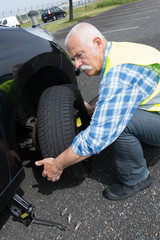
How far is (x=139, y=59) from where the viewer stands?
4.63ft

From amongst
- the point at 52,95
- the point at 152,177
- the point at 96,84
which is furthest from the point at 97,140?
the point at 96,84

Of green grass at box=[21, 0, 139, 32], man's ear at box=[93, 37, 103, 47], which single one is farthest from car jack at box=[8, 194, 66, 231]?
green grass at box=[21, 0, 139, 32]

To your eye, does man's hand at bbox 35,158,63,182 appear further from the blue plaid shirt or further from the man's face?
the man's face

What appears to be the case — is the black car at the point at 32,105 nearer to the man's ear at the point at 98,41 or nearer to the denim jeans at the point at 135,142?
the denim jeans at the point at 135,142

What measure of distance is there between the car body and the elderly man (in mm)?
287

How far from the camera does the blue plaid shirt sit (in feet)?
4.27

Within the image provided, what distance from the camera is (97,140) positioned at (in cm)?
135

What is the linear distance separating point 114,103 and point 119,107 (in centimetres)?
4

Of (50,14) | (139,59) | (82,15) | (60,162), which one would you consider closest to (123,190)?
(60,162)

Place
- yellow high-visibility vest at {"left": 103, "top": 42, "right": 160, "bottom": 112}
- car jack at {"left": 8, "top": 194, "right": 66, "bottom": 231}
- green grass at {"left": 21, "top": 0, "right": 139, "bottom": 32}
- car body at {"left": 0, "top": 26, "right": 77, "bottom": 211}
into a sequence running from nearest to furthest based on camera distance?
car body at {"left": 0, "top": 26, "right": 77, "bottom": 211} < yellow high-visibility vest at {"left": 103, "top": 42, "right": 160, "bottom": 112} < car jack at {"left": 8, "top": 194, "right": 66, "bottom": 231} < green grass at {"left": 21, "top": 0, "right": 139, "bottom": 32}

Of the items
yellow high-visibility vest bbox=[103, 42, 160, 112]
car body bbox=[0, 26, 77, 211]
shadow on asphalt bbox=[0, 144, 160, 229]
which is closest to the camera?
car body bbox=[0, 26, 77, 211]

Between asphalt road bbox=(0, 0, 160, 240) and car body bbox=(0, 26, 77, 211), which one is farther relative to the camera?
asphalt road bbox=(0, 0, 160, 240)

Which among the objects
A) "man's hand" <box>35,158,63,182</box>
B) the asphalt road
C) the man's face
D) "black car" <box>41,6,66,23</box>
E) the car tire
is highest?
the man's face

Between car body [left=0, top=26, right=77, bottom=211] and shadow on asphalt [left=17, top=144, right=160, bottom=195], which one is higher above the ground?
car body [left=0, top=26, right=77, bottom=211]
